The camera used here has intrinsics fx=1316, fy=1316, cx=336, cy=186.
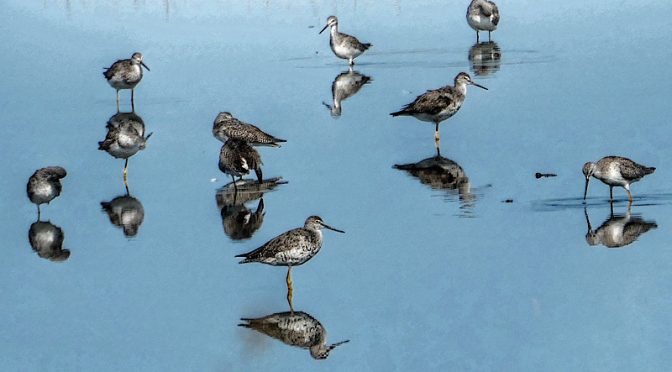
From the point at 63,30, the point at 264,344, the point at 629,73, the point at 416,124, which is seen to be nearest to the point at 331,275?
the point at 264,344

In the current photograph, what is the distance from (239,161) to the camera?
18797 mm

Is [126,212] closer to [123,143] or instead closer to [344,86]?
[123,143]

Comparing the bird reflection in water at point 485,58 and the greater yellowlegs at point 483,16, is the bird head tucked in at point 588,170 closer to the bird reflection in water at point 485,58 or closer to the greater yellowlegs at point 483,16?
the bird reflection in water at point 485,58

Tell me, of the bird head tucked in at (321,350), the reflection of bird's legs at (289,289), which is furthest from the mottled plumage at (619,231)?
the bird head tucked in at (321,350)

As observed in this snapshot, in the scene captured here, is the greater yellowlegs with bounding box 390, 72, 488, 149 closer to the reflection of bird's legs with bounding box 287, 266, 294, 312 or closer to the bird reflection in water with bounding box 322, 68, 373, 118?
the bird reflection in water with bounding box 322, 68, 373, 118

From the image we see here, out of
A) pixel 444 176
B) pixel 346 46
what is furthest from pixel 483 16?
pixel 444 176

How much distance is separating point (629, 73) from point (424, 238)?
11.3m

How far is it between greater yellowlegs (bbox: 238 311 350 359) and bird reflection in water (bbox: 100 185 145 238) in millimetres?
3991

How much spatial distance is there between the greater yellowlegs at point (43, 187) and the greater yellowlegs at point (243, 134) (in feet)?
10.3

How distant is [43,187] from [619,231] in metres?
7.68

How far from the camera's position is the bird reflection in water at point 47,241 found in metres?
15.9

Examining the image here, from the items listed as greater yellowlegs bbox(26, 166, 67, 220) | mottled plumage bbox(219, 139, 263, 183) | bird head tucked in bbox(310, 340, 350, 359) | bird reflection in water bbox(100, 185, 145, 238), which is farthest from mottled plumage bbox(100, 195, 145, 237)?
bird head tucked in bbox(310, 340, 350, 359)

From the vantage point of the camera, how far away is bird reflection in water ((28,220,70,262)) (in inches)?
626

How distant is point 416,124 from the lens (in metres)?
23.3
